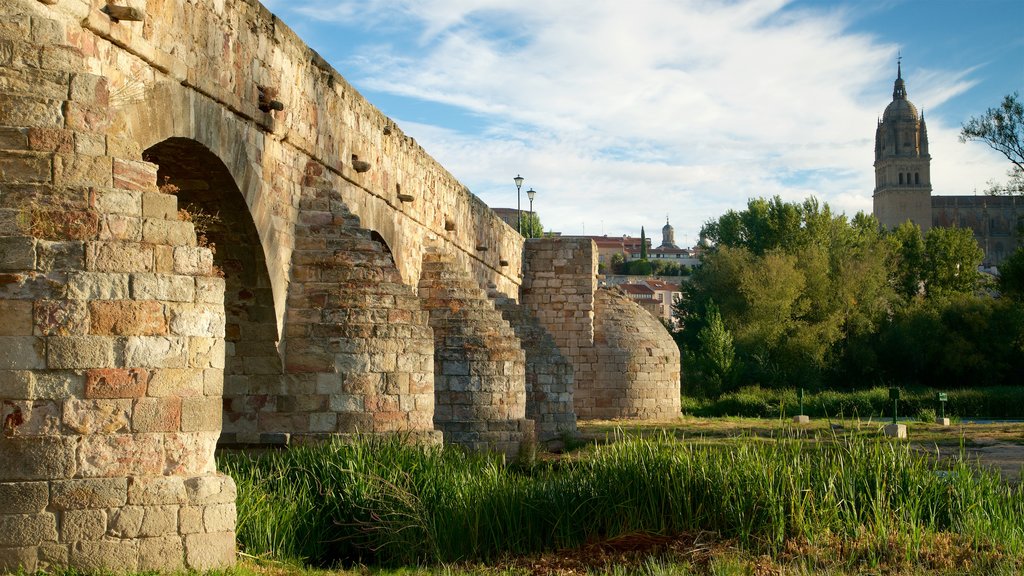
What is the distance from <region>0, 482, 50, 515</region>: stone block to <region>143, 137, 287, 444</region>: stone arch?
3.77 metres

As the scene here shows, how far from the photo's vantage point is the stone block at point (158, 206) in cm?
596

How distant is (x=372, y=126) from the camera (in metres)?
13.0

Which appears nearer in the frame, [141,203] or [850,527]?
[141,203]

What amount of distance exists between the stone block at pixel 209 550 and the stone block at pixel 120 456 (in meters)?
0.43

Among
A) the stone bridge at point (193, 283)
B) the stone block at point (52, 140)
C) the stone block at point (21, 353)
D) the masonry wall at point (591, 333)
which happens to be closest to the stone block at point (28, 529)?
the stone bridge at point (193, 283)

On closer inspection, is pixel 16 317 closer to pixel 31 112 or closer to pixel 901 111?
pixel 31 112

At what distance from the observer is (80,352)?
555cm

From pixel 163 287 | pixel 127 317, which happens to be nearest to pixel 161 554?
pixel 127 317

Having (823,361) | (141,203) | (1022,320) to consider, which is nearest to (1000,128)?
(1022,320)

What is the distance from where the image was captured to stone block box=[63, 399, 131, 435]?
5.50m

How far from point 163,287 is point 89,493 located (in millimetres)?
1144

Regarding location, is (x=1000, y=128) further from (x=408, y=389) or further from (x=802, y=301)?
(x=408, y=389)

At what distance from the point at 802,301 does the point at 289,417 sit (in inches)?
1245

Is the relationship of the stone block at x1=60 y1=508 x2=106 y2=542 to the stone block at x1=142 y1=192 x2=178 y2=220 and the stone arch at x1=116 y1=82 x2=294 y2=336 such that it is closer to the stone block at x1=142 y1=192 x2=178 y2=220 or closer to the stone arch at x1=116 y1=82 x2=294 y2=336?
the stone block at x1=142 y1=192 x2=178 y2=220
